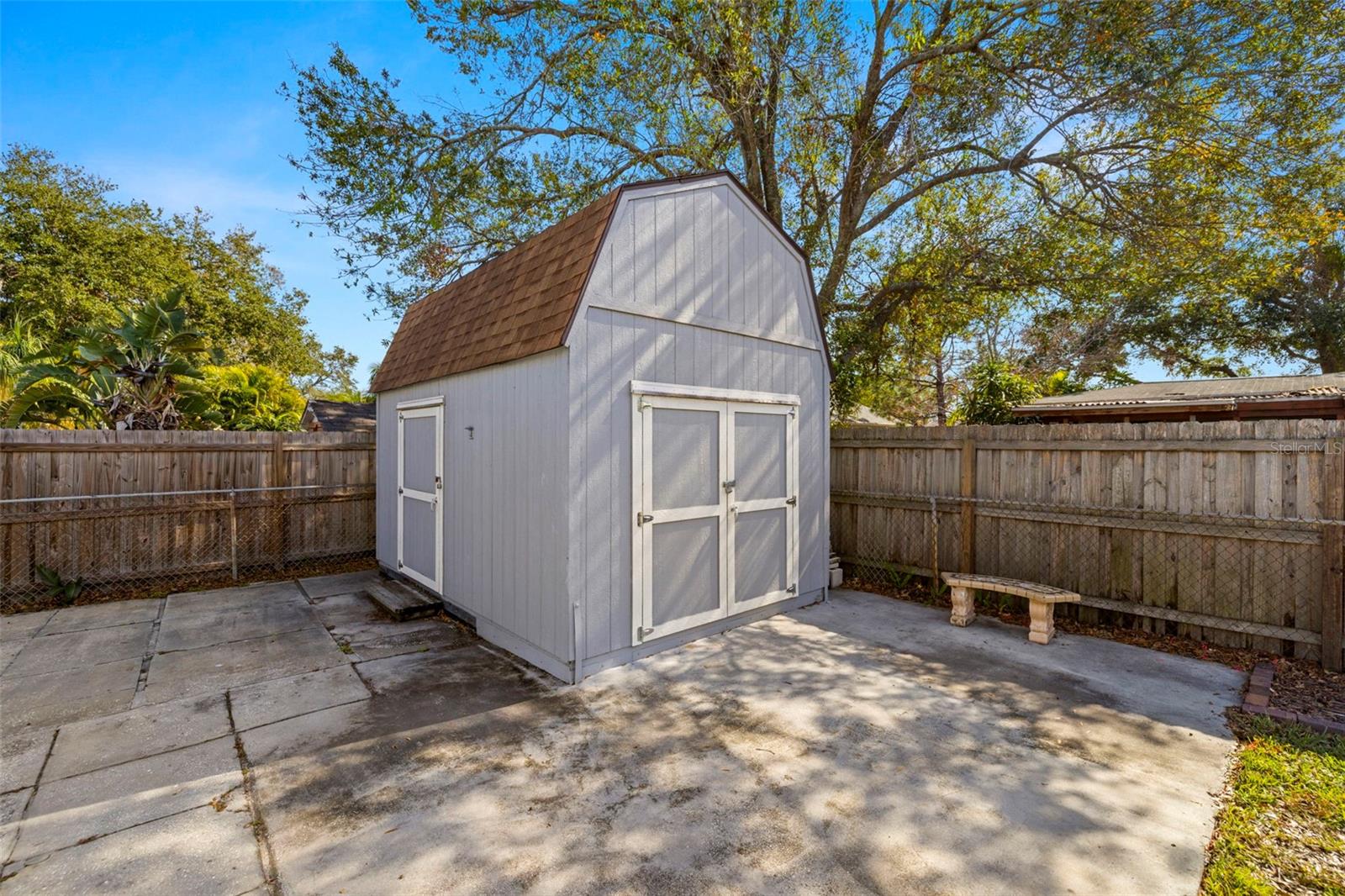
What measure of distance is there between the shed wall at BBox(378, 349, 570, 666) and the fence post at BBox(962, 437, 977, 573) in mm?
3981

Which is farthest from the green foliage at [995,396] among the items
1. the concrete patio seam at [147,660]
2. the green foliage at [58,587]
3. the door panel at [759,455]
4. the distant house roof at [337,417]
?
the distant house roof at [337,417]

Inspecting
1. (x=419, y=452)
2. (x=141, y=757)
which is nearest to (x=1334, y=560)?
(x=141, y=757)

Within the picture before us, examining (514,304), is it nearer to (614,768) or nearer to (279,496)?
(614,768)

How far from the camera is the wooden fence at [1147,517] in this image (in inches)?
151

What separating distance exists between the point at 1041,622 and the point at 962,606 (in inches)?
22.8

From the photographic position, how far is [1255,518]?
4000mm

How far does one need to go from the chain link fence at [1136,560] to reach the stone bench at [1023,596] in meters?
0.31

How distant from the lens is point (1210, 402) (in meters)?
7.69

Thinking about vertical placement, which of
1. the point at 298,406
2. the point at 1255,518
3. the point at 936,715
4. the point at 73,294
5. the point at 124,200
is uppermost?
the point at 124,200

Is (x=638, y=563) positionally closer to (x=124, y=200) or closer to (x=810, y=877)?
(x=810, y=877)

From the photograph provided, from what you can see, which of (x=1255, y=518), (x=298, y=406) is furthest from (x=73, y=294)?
(x=1255, y=518)

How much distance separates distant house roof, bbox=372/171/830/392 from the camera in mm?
3748

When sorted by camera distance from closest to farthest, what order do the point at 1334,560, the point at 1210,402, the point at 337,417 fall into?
the point at 1334,560
the point at 1210,402
the point at 337,417

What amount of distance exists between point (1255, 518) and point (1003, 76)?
6248mm
